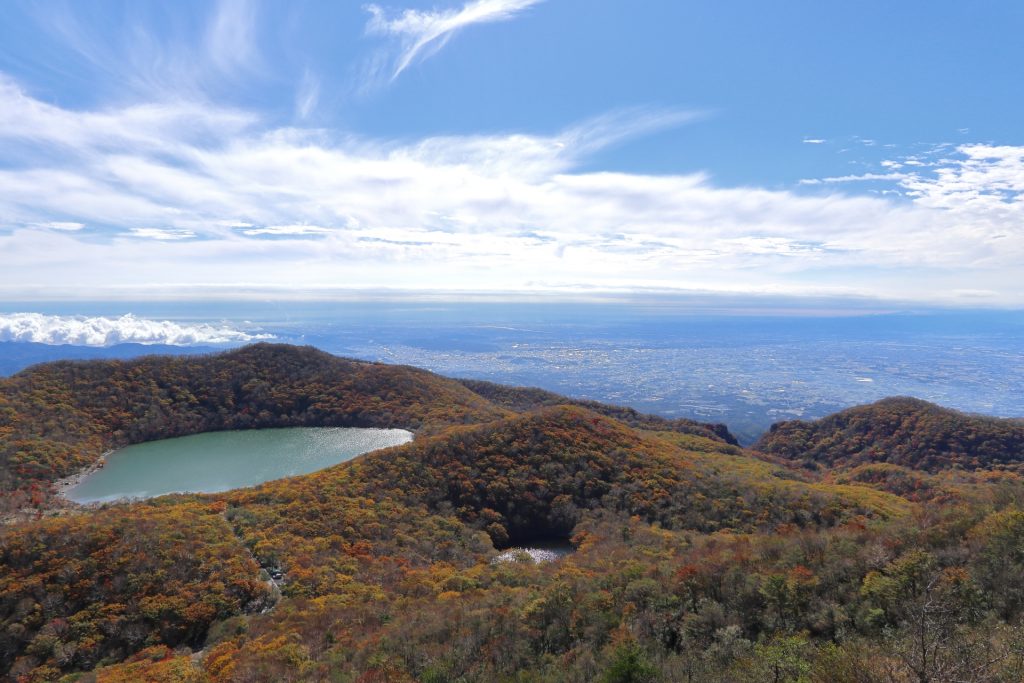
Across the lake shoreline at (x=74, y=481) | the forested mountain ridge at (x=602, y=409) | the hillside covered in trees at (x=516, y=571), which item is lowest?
the forested mountain ridge at (x=602, y=409)

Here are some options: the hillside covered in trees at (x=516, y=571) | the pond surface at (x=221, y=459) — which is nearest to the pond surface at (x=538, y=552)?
the hillside covered in trees at (x=516, y=571)

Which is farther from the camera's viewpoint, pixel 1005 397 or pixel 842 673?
pixel 1005 397

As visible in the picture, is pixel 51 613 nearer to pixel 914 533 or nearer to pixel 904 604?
pixel 904 604

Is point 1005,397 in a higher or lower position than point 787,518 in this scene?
lower

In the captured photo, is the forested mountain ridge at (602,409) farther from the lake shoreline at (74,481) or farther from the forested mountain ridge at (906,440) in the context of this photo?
the lake shoreline at (74,481)

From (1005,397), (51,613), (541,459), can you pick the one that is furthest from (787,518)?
(1005,397)

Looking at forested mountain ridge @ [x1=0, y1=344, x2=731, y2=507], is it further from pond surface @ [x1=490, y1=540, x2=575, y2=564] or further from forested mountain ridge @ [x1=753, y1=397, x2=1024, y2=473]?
pond surface @ [x1=490, y1=540, x2=575, y2=564]
